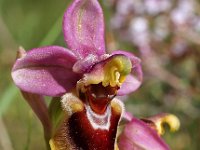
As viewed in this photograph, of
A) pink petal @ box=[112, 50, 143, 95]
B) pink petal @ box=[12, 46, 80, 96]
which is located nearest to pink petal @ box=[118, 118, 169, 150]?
pink petal @ box=[112, 50, 143, 95]

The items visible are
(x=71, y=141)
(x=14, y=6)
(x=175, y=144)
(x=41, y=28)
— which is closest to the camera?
(x=71, y=141)

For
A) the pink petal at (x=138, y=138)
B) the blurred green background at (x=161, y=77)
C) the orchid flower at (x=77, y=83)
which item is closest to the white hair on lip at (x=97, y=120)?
the orchid flower at (x=77, y=83)

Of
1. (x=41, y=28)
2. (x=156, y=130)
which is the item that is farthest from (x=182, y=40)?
(x=156, y=130)

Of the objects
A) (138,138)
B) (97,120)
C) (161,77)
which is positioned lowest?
(161,77)

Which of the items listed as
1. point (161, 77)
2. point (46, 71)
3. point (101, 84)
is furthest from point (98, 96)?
point (161, 77)

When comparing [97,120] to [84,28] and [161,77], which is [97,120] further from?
[161,77]

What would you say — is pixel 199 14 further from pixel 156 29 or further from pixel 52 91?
pixel 52 91
